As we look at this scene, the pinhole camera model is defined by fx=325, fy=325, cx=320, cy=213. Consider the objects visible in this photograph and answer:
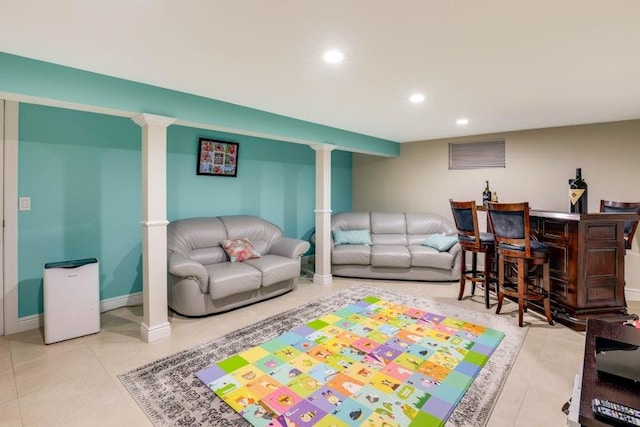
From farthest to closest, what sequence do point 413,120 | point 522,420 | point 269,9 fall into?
1. point 413,120
2. point 522,420
3. point 269,9

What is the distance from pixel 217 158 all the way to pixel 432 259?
334 cm

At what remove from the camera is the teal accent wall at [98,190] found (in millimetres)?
3117

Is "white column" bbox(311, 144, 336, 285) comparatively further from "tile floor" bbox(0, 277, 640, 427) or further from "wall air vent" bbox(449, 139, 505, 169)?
"wall air vent" bbox(449, 139, 505, 169)

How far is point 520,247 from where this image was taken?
3139 mm

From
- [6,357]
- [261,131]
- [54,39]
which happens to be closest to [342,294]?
[261,131]

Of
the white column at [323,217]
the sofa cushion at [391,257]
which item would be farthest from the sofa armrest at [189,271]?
the sofa cushion at [391,257]

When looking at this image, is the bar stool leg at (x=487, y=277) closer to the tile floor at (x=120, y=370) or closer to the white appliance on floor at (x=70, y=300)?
the tile floor at (x=120, y=370)

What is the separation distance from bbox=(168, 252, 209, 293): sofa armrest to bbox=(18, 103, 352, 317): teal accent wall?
0.86m

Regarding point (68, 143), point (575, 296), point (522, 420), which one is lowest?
point (522, 420)

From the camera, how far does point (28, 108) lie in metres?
3.06

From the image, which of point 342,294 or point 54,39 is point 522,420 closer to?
point 342,294

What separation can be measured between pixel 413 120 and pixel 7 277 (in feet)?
15.0

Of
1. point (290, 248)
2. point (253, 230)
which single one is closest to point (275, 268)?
point (290, 248)

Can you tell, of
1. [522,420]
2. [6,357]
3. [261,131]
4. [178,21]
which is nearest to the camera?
[178,21]
